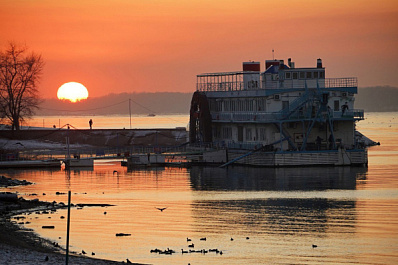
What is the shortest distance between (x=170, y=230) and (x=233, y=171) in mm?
32892

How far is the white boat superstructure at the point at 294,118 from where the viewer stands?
75062 mm

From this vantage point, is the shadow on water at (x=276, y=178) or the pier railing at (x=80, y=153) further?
the pier railing at (x=80, y=153)

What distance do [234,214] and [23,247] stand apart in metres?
15.6

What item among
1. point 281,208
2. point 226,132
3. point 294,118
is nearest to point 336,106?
point 294,118

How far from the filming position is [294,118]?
75.5 m

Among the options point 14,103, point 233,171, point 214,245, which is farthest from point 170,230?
point 14,103

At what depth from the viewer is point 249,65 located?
88375 mm

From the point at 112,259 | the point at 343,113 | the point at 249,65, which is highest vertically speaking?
the point at 249,65

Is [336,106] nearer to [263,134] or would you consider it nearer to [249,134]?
[263,134]

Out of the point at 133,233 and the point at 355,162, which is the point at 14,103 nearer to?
the point at 355,162

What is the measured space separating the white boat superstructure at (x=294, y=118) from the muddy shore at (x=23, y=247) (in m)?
32.4

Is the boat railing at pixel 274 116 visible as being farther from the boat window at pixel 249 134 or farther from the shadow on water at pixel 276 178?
the shadow on water at pixel 276 178

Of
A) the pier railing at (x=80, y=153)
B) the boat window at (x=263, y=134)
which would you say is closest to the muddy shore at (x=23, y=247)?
the boat window at (x=263, y=134)

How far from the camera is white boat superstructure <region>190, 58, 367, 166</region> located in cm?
7506
